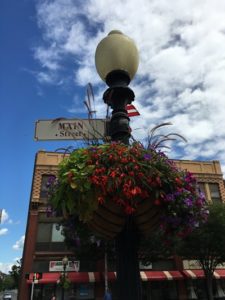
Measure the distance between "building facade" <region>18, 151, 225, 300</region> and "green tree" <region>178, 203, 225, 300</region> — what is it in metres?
4.00

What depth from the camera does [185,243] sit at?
82.8ft

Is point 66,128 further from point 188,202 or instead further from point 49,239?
point 49,239

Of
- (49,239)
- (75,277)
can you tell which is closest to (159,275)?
(75,277)

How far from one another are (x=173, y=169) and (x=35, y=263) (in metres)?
27.5

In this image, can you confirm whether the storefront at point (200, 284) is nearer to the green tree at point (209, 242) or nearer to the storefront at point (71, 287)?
the green tree at point (209, 242)

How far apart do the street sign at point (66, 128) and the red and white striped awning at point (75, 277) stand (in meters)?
24.5

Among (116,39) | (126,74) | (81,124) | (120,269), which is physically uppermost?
(116,39)

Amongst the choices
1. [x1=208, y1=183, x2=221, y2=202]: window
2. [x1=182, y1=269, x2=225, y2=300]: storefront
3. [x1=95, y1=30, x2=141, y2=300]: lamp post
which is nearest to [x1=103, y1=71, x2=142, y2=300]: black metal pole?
[x1=95, y1=30, x2=141, y2=300]: lamp post

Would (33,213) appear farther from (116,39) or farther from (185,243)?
(116,39)

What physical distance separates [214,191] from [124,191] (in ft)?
111

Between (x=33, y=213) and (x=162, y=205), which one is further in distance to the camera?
(x=33, y=213)

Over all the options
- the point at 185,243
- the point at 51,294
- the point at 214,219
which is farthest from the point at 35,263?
the point at 214,219

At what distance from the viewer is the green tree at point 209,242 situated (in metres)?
23.9

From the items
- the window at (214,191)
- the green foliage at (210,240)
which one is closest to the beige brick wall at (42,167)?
the green foliage at (210,240)
